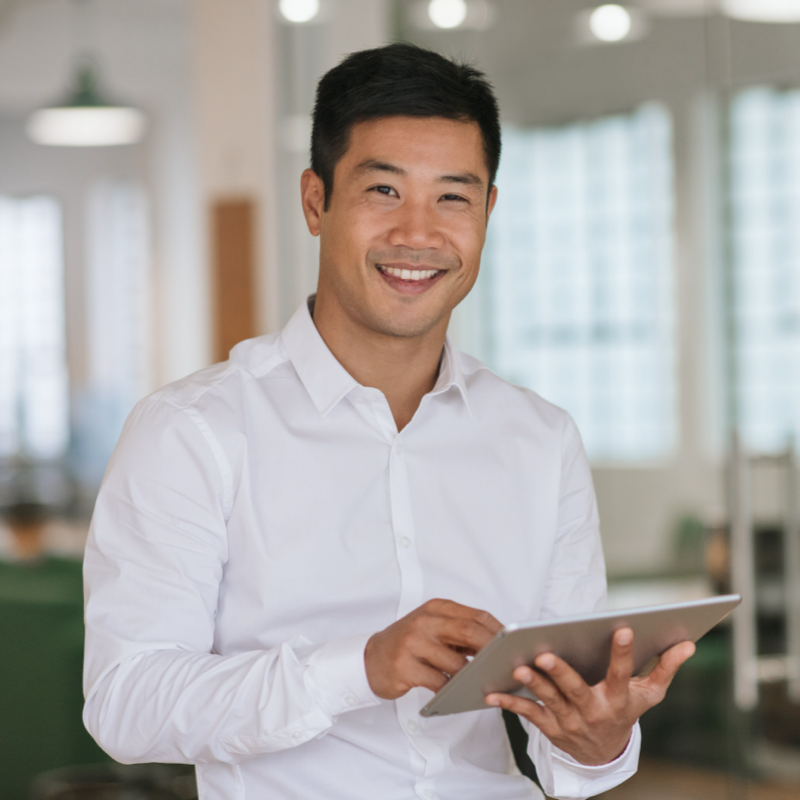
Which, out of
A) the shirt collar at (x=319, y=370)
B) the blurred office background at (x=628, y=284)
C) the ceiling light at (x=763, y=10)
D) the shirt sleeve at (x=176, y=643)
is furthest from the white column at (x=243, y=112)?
the shirt sleeve at (x=176, y=643)

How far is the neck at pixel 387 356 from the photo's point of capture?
1.52 meters

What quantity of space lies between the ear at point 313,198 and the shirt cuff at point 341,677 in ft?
2.08

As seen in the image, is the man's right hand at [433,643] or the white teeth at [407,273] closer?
the man's right hand at [433,643]

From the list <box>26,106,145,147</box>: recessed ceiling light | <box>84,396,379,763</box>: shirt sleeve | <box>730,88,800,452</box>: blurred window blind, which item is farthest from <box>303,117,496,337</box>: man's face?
<box>26,106,145,147</box>: recessed ceiling light

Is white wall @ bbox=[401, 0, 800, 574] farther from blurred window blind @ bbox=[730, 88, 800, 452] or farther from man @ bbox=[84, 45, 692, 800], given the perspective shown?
man @ bbox=[84, 45, 692, 800]

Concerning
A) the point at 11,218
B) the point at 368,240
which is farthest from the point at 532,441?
the point at 11,218

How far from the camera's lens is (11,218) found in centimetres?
630

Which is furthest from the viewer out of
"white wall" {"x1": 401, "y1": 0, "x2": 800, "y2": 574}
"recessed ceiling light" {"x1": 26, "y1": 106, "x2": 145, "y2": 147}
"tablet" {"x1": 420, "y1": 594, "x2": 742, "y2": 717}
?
"recessed ceiling light" {"x1": 26, "y1": 106, "x2": 145, "y2": 147}

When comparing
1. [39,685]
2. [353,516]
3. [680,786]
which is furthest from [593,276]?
[39,685]

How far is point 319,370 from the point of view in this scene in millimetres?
1476

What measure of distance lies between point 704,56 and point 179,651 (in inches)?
83.1

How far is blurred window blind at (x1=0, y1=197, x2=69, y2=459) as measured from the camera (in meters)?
5.85

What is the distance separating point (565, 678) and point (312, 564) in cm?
42

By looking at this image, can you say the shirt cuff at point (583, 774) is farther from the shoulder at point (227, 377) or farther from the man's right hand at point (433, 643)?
the shoulder at point (227, 377)
